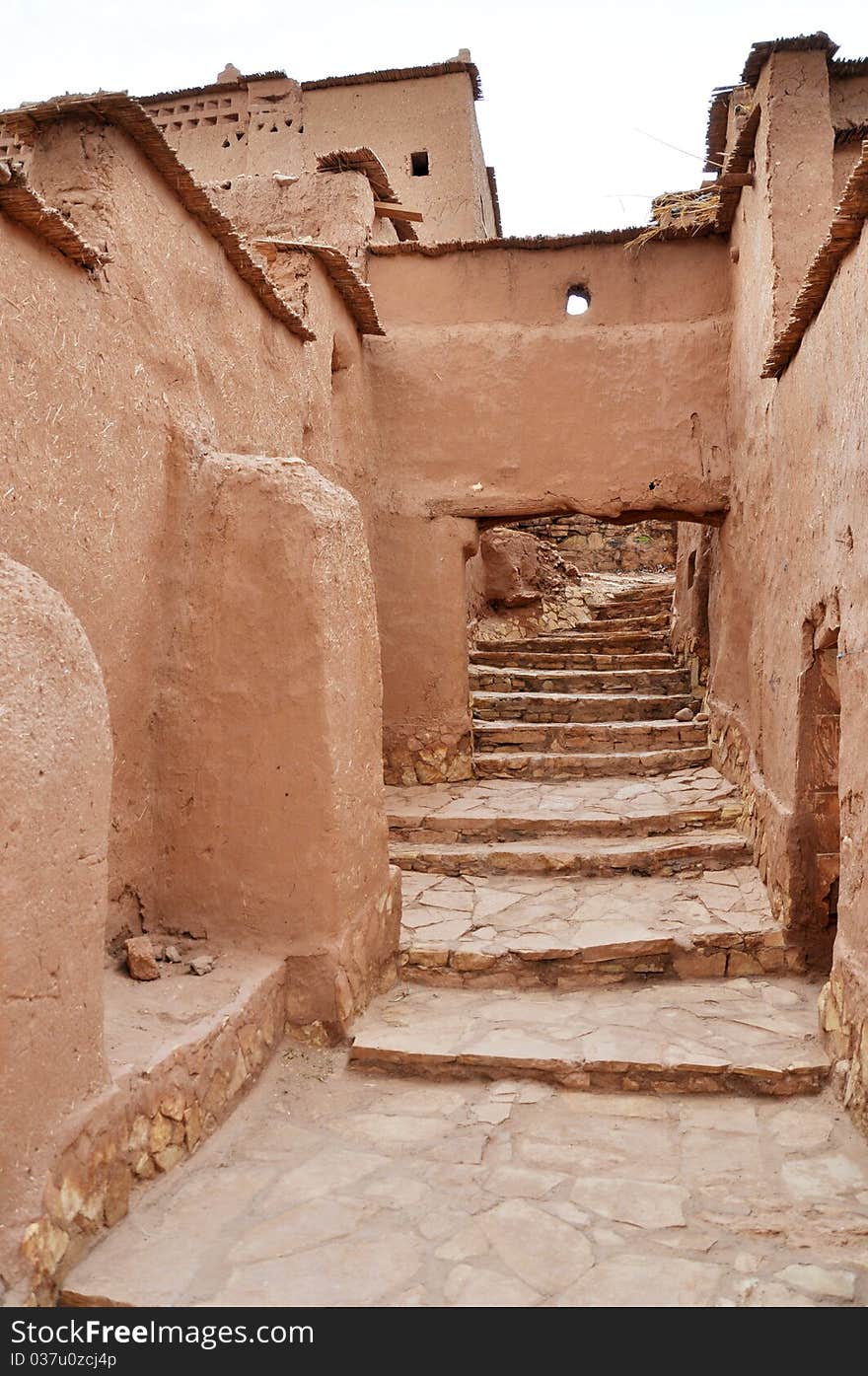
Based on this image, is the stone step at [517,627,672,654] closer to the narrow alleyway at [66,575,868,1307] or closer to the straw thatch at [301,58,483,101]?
the narrow alleyway at [66,575,868,1307]

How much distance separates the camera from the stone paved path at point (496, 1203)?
9.53 feet

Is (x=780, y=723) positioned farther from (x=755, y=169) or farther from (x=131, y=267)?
(x=131, y=267)

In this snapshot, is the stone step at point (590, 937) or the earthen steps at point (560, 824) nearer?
the stone step at point (590, 937)

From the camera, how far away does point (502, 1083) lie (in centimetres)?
438

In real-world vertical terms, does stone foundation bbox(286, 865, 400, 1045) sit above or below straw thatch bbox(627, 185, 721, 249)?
below

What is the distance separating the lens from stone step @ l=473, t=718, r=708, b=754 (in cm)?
884

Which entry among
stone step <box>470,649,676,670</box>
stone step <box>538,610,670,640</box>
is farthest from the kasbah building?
stone step <box>538,610,670,640</box>

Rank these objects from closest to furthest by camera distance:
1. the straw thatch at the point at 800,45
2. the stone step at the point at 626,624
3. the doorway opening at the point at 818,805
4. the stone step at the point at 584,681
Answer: the doorway opening at the point at 818,805, the straw thatch at the point at 800,45, the stone step at the point at 584,681, the stone step at the point at 626,624

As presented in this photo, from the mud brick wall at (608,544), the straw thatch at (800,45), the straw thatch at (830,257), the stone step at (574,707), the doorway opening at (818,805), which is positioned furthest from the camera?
the mud brick wall at (608,544)

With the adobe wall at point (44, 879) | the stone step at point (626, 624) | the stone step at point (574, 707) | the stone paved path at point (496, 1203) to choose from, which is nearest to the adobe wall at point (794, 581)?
the stone paved path at point (496, 1203)

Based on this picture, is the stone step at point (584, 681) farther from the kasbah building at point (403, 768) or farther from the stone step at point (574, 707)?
the kasbah building at point (403, 768)

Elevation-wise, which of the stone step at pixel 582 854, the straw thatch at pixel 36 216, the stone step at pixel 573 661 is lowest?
the stone step at pixel 582 854

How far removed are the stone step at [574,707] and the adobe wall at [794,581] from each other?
1158 mm

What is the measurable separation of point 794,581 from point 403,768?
3.98 m
